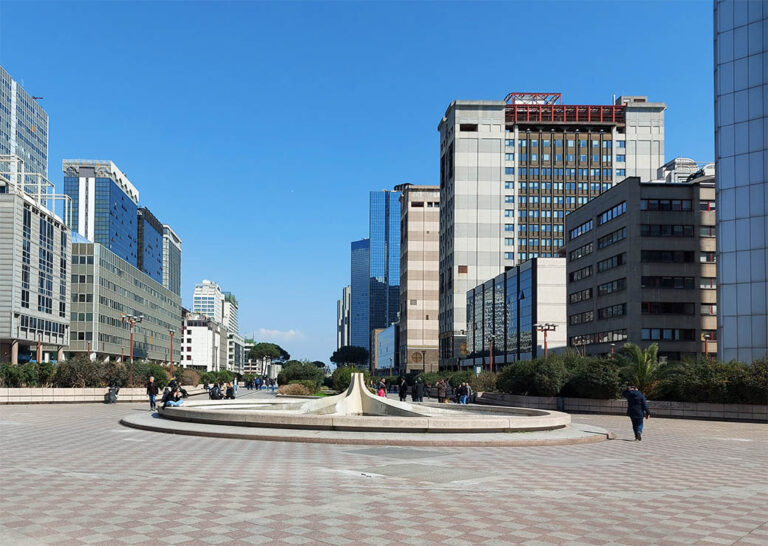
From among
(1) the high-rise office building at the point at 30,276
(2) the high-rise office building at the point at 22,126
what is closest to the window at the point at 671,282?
(1) the high-rise office building at the point at 30,276

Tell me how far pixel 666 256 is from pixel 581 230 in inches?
644

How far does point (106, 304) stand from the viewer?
11300cm

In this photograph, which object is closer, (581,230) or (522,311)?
(581,230)

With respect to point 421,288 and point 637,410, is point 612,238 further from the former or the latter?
point 421,288

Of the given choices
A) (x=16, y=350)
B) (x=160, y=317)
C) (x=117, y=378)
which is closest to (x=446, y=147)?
(x=160, y=317)

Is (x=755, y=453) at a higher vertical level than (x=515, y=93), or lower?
lower

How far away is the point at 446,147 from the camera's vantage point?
139250 millimetres

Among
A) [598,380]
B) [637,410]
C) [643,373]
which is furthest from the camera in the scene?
[643,373]

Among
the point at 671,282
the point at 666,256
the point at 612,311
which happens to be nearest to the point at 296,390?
the point at 612,311

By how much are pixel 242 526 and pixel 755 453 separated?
1496 centimetres

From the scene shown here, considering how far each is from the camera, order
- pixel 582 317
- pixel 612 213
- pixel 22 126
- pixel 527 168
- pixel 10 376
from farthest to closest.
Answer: pixel 22 126 < pixel 527 168 < pixel 582 317 < pixel 612 213 < pixel 10 376

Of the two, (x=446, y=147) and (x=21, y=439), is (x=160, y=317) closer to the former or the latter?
(x=446, y=147)

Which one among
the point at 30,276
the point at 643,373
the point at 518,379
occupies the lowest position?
the point at 518,379

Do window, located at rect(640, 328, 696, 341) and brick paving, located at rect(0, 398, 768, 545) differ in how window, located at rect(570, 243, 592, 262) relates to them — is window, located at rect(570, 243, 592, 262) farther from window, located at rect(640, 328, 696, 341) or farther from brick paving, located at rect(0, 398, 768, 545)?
brick paving, located at rect(0, 398, 768, 545)
